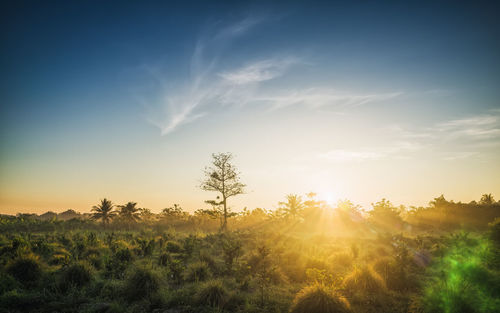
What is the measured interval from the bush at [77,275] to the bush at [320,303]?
779 centimetres

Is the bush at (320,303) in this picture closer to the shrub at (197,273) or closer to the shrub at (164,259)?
the shrub at (197,273)

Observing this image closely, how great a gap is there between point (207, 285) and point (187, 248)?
332 inches

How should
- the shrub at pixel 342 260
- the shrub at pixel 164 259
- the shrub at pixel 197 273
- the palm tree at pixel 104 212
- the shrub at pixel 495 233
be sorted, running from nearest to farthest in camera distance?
1. the shrub at pixel 197 273
2. the shrub at pixel 164 259
3. the shrub at pixel 495 233
4. the shrub at pixel 342 260
5. the palm tree at pixel 104 212

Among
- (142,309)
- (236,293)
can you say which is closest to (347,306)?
(236,293)

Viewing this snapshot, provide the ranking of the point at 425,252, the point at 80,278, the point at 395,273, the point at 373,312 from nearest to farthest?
1. the point at 373,312
2. the point at 80,278
3. the point at 395,273
4. the point at 425,252

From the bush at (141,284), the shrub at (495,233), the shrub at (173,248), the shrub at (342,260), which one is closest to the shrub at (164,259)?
the shrub at (173,248)

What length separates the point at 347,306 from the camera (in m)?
6.78

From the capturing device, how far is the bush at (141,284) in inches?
307

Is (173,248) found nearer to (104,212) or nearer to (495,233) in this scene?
(495,233)

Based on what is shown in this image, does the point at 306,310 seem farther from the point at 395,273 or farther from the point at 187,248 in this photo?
the point at 187,248

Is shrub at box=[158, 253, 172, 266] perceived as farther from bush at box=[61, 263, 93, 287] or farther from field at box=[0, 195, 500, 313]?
bush at box=[61, 263, 93, 287]

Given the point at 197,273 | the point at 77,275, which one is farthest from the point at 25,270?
the point at 197,273

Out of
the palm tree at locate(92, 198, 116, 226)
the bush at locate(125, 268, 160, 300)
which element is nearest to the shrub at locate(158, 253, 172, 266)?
the bush at locate(125, 268, 160, 300)

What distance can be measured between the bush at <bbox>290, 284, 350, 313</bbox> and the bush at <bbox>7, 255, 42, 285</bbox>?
9923 mm
